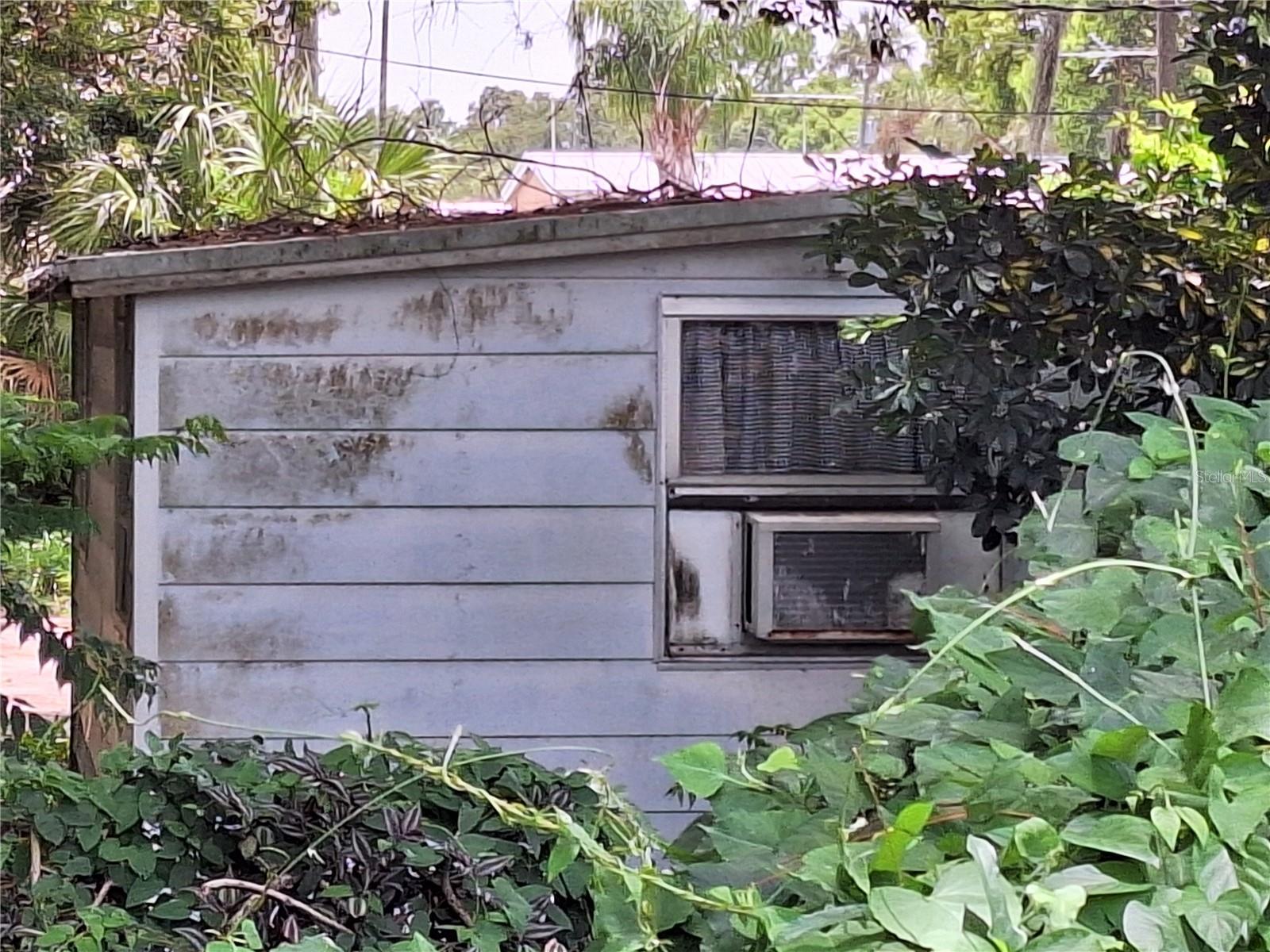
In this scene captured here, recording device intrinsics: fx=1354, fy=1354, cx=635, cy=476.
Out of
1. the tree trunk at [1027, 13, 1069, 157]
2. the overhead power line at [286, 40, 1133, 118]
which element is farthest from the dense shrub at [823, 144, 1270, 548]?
the tree trunk at [1027, 13, 1069, 157]

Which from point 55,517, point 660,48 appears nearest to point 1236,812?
point 55,517

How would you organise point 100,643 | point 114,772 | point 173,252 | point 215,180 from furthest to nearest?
point 215,180, point 173,252, point 100,643, point 114,772

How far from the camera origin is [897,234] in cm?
224

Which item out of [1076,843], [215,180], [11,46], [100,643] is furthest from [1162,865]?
[11,46]

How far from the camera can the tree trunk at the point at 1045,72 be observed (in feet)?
20.2

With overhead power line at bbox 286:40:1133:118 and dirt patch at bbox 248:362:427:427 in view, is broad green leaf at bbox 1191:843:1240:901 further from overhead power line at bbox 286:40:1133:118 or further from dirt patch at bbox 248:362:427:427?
overhead power line at bbox 286:40:1133:118

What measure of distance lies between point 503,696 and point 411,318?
774mm

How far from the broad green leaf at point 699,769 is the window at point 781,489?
1954 millimetres

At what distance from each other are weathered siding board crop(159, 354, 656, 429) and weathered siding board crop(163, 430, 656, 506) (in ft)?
0.08

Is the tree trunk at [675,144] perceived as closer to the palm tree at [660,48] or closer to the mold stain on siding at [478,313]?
the palm tree at [660,48]

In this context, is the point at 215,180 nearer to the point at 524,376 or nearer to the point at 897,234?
the point at 524,376

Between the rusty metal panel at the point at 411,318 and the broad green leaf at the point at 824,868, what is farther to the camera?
the rusty metal panel at the point at 411,318

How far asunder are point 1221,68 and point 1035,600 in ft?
5.46

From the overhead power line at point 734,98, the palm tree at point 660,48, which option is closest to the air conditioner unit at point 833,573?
the overhead power line at point 734,98
